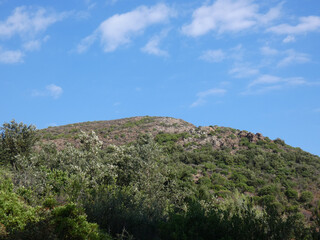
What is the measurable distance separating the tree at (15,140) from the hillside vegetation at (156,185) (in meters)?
0.09

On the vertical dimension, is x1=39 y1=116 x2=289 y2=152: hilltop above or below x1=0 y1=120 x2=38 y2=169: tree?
above

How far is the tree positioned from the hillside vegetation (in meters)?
0.09

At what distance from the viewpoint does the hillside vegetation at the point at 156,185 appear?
10641 millimetres

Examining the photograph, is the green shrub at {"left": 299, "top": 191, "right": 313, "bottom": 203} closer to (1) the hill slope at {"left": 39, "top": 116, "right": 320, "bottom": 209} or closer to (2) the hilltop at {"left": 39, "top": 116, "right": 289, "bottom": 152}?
(1) the hill slope at {"left": 39, "top": 116, "right": 320, "bottom": 209}

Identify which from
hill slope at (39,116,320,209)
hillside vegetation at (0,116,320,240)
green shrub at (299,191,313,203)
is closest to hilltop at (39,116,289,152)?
hill slope at (39,116,320,209)

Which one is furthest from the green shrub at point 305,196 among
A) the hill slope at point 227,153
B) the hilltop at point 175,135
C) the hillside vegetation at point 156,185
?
the hilltop at point 175,135

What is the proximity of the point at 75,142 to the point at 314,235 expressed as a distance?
46838 millimetres

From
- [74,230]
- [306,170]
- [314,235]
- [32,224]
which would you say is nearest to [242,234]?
[314,235]

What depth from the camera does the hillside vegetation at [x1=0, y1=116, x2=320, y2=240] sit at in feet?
34.9

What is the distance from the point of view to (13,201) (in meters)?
14.4

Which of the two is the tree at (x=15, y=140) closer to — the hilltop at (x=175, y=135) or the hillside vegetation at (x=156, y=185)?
the hillside vegetation at (x=156, y=185)

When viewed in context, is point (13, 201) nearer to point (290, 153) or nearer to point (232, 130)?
point (290, 153)

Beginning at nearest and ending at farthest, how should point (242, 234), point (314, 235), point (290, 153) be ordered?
1. point (314, 235)
2. point (242, 234)
3. point (290, 153)

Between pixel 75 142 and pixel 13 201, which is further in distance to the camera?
pixel 75 142
